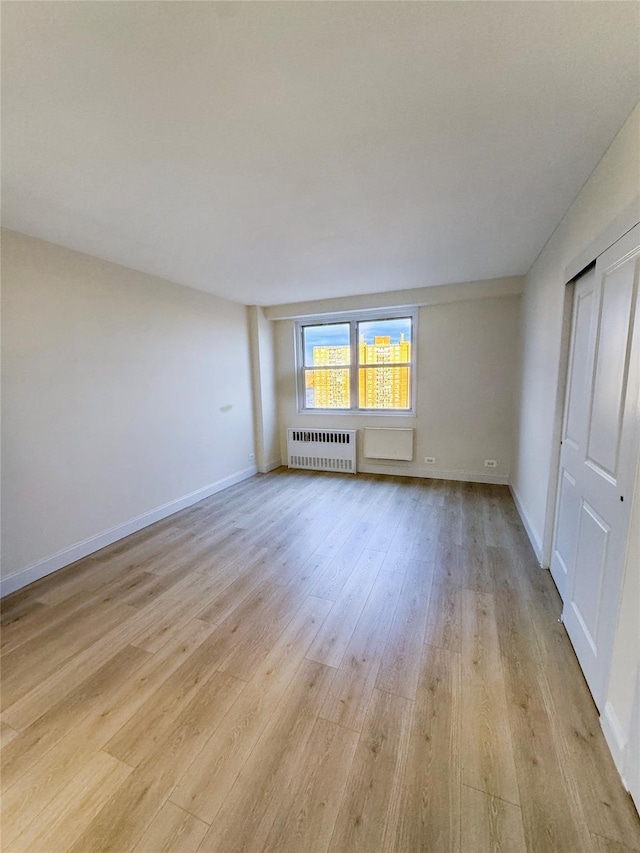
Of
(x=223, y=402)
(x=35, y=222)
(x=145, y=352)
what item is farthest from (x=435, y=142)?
(x=223, y=402)

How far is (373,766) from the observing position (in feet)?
4.03

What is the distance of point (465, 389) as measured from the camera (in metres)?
4.27

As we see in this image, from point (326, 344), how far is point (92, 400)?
3.18 m

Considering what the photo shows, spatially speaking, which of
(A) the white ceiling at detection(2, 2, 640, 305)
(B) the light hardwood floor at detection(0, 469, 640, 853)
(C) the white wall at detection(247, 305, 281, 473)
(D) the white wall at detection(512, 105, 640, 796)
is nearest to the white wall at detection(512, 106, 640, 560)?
(D) the white wall at detection(512, 105, 640, 796)

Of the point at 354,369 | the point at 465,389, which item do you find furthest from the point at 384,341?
the point at 465,389

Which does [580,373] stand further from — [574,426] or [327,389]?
[327,389]

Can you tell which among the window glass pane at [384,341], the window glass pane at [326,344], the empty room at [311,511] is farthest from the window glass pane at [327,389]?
the empty room at [311,511]

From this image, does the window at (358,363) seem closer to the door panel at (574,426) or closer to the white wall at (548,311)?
the white wall at (548,311)

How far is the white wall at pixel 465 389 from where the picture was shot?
4.04 metres

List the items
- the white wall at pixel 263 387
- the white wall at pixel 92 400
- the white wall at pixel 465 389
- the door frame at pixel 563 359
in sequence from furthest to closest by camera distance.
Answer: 1. the white wall at pixel 263 387
2. the white wall at pixel 465 389
3. the white wall at pixel 92 400
4. the door frame at pixel 563 359

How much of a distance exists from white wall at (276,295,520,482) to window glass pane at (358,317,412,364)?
23 cm

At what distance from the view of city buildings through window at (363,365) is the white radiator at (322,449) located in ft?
1.46

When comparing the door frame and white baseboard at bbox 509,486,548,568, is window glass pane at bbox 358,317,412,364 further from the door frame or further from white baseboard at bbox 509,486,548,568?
the door frame

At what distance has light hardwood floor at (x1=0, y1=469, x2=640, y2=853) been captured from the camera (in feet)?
3.51
